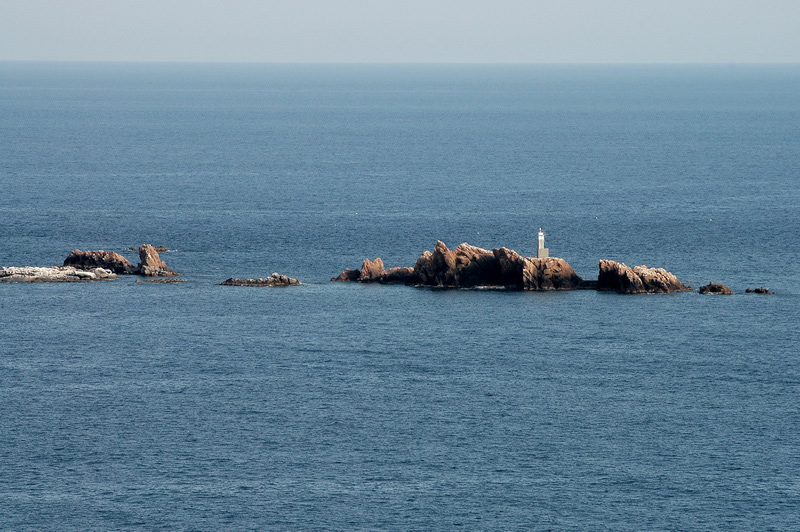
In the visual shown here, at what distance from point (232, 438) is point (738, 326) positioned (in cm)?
5567

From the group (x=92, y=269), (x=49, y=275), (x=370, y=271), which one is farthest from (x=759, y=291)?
(x=49, y=275)

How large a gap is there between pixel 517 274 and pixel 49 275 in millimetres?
53067

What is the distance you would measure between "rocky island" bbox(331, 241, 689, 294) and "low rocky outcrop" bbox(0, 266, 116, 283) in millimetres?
35803

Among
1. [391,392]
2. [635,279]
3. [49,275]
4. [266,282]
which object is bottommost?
[391,392]

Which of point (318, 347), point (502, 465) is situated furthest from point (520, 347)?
point (502, 465)

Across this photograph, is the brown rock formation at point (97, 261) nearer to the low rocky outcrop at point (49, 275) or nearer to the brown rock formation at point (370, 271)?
the low rocky outcrop at point (49, 275)

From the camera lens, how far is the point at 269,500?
8475 cm

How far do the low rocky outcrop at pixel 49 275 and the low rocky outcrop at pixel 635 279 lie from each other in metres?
56.9

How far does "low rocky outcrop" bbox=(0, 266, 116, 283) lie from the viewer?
14300cm

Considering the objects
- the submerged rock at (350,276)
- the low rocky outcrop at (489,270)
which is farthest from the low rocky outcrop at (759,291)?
the submerged rock at (350,276)

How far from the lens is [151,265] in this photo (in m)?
146

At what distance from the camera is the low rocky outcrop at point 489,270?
13950 cm

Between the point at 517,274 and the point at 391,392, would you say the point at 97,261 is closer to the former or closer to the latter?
the point at 517,274

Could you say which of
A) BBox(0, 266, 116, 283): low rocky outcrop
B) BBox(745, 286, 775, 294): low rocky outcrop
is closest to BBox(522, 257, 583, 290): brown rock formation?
BBox(745, 286, 775, 294): low rocky outcrop
